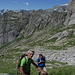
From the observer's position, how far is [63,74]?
1877 cm

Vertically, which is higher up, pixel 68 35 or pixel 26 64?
pixel 68 35

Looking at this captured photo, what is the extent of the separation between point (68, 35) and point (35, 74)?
93.1 metres

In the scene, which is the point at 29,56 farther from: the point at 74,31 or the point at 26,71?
the point at 74,31

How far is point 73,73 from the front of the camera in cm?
1886

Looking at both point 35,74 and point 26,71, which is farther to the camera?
point 35,74

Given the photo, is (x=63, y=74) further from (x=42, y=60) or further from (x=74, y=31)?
(x=74, y=31)

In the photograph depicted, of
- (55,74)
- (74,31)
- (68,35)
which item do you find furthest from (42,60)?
(74,31)

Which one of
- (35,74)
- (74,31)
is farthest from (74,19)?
(35,74)

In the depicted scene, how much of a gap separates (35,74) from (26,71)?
9677 millimetres

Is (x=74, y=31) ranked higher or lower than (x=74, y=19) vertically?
lower

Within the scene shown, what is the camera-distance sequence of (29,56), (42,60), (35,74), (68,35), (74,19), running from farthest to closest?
(74,19)
(68,35)
(35,74)
(42,60)
(29,56)

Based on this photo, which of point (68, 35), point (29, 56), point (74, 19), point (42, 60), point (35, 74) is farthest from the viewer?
point (74, 19)

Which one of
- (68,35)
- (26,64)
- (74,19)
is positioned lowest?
(26,64)

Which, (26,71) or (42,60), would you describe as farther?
(42,60)
